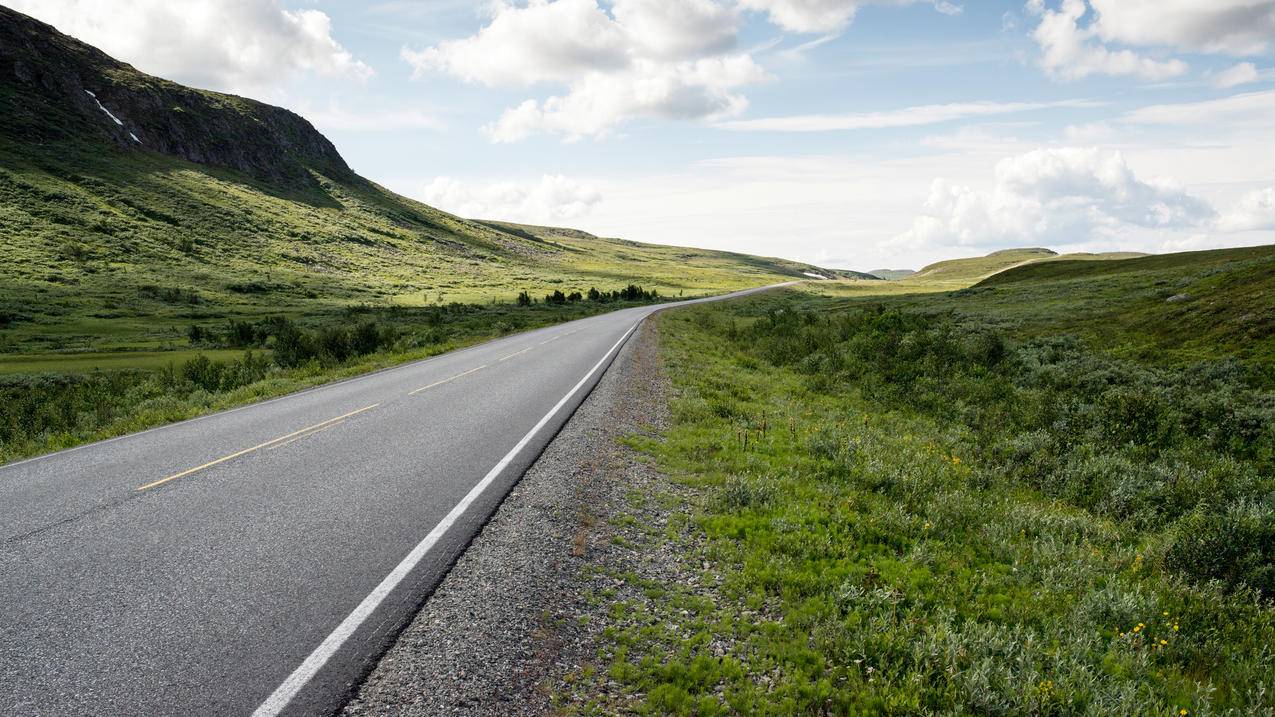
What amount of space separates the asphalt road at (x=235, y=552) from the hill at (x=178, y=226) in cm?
3314

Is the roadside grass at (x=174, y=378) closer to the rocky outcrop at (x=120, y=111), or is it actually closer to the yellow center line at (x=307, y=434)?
the yellow center line at (x=307, y=434)

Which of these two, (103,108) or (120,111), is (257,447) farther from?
(120,111)

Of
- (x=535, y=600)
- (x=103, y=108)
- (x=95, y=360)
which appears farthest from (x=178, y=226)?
(x=535, y=600)

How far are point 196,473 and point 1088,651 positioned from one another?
34.8 feet

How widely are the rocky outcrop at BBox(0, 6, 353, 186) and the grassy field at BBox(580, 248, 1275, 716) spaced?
135 metres

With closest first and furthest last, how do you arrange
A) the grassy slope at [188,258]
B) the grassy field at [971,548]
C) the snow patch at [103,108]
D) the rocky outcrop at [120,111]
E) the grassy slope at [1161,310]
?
1. the grassy field at [971,548]
2. the grassy slope at [1161,310]
3. the grassy slope at [188,258]
4. the rocky outcrop at [120,111]
5. the snow patch at [103,108]

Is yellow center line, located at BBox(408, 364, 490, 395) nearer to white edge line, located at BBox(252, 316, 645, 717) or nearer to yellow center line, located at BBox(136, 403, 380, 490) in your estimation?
yellow center line, located at BBox(136, 403, 380, 490)

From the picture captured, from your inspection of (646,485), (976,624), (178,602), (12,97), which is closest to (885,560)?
(976,624)

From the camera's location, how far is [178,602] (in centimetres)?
499

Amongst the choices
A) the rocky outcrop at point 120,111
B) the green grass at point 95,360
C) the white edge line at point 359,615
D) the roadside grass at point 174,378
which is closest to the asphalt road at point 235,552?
the white edge line at point 359,615

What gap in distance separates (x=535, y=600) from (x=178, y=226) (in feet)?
Answer: 374

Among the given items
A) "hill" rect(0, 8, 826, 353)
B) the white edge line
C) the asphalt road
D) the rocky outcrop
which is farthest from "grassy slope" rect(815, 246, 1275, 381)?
the rocky outcrop

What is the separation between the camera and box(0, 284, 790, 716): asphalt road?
406 centimetres

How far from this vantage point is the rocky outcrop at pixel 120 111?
105 meters
